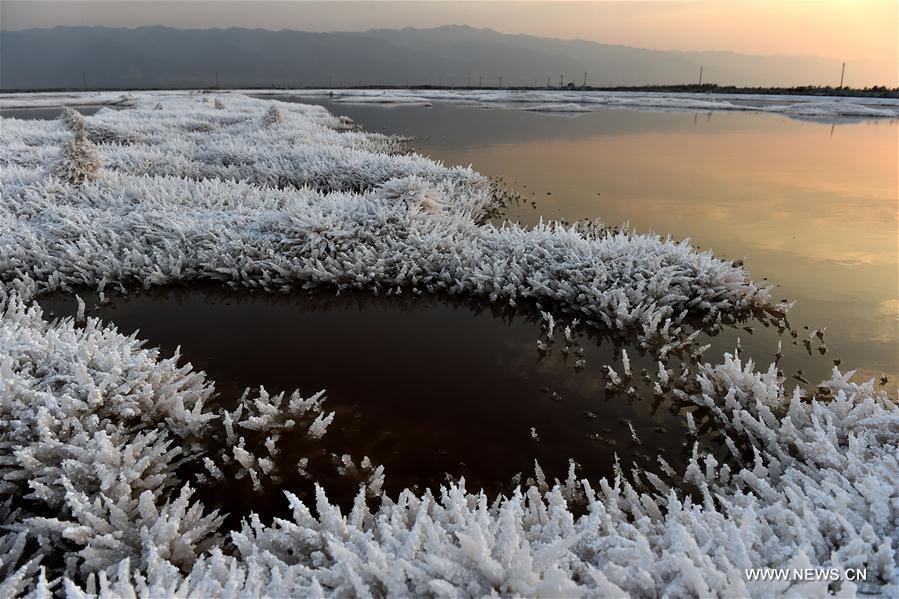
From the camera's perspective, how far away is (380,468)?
445cm

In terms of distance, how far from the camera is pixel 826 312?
811cm

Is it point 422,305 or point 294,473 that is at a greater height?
point 422,305

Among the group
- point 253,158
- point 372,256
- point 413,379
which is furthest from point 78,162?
point 413,379

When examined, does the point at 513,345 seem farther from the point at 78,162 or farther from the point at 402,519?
the point at 78,162

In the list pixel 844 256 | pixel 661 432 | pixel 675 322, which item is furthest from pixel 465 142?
pixel 661 432

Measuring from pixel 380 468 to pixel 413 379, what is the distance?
81.2 inches

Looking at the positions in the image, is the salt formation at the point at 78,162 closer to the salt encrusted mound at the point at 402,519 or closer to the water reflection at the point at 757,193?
the salt encrusted mound at the point at 402,519

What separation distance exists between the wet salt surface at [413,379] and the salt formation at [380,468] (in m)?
0.27

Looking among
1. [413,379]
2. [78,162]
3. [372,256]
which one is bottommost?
[413,379]

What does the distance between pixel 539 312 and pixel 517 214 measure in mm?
6619

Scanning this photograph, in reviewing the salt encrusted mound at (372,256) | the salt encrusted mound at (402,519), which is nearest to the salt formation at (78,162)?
the salt encrusted mound at (372,256)

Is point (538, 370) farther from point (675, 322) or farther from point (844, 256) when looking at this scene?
point (844, 256)

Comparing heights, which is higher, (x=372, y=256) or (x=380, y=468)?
(x=372, y=256)

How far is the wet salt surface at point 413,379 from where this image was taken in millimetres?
5043
